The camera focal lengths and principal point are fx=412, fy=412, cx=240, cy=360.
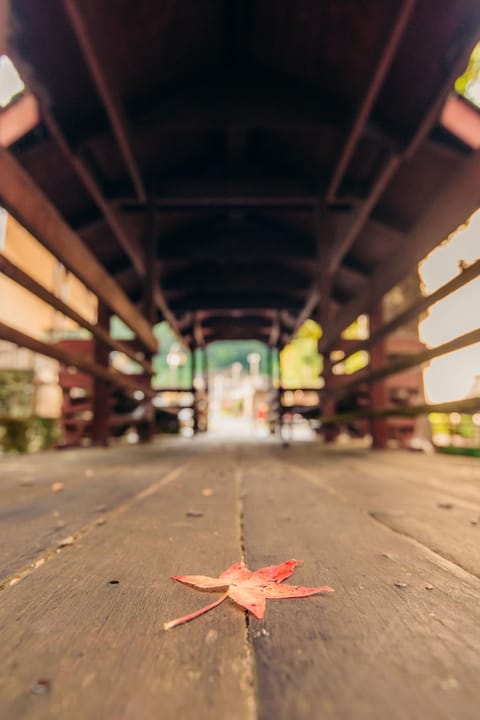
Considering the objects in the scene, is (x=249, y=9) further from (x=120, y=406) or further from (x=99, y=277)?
(x=120, y=406)

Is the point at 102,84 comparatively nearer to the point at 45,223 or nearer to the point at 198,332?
the point at 45,223

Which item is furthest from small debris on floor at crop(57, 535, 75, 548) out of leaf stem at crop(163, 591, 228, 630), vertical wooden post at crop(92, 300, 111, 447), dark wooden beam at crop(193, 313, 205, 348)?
dark wooden beam at crop(193, 313, 205, 348)

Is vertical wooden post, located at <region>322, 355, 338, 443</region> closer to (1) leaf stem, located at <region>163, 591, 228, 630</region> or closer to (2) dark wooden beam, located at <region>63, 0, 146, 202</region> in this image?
(2) dark wooden beam, located at <region>63, 0, 146, 202</region>

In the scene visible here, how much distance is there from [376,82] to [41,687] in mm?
3186

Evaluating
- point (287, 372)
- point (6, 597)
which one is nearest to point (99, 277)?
point (6, 597)

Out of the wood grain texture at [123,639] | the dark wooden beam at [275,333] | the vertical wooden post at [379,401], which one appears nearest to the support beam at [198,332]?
the dark wooden beam at [275,333]

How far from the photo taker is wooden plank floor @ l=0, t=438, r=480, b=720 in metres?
0.37

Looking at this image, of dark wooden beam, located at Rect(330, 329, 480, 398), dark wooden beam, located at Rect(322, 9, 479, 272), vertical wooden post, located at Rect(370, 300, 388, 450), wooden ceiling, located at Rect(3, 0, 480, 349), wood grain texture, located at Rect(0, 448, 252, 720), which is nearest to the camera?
wood grain texture, located at Rect(0, 448, 252, 720)

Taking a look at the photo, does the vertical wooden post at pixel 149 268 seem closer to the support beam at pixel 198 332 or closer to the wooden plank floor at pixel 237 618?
the wooden plank floor at pixel 237 618

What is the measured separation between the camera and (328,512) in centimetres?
119

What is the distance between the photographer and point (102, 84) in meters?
2.62

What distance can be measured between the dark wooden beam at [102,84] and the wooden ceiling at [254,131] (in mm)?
12

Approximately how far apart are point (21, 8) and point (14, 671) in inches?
123

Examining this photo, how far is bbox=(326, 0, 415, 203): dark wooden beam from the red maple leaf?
2.72 meters
